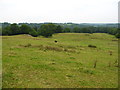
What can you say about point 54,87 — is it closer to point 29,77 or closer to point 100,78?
point 29,77

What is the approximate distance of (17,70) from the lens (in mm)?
11430

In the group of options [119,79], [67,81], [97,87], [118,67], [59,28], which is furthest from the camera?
[59,28]

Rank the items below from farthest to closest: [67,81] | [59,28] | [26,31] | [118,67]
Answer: [59,28] < [26,31] < [118,67] < [67,81]

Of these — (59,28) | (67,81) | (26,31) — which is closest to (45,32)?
(26,31)

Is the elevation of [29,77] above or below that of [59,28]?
below

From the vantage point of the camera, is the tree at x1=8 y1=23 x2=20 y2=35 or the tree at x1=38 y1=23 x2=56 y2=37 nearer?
the tree at x1=8 y1=23 x2=20 y2=35

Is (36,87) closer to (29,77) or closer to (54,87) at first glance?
(54,87)

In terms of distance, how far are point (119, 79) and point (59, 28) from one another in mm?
72536

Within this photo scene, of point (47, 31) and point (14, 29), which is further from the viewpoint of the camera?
point (47, 31)

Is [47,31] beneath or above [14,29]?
beneath

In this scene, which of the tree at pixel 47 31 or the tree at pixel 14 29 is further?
the tree at pixel 47 31

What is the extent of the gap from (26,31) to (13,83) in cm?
5808

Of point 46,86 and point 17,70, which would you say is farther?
point 17,70

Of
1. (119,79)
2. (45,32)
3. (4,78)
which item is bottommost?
(119,79)
